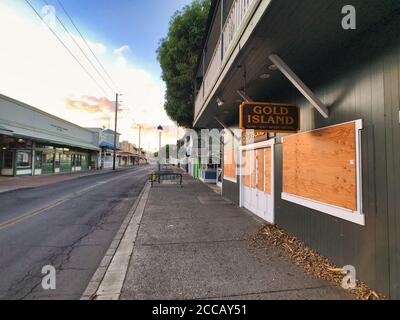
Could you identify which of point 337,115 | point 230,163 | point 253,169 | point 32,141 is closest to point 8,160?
point 32,141

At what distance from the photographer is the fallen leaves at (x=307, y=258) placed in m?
3.02

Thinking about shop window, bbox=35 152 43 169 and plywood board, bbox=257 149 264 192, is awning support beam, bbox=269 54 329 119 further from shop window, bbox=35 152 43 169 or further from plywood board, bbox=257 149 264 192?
shop window, bbox=35 152 43 169

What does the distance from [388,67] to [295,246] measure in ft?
11.2

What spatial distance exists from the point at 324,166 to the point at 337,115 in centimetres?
87

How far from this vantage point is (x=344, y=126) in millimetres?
3557

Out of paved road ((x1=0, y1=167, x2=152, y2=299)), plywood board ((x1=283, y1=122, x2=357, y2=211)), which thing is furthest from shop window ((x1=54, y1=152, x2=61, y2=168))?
plywood board ((x1=283, y1=122, x2=357, y2=211))

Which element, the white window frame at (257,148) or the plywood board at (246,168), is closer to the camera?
the white window frame at (257,148)

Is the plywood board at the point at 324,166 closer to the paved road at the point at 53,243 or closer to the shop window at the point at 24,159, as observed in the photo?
the paved road at the point at 53,243

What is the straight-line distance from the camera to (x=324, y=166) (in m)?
4.02

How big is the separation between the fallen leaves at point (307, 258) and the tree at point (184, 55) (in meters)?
11.8

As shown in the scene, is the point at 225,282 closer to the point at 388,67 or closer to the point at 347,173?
the point at 347,173

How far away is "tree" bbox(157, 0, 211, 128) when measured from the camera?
15.2 m

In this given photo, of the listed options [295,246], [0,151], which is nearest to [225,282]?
[295,246]

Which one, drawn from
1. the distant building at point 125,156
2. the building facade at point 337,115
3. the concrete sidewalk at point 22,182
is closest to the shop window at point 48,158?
the concrete sidewalk at point 22,182
